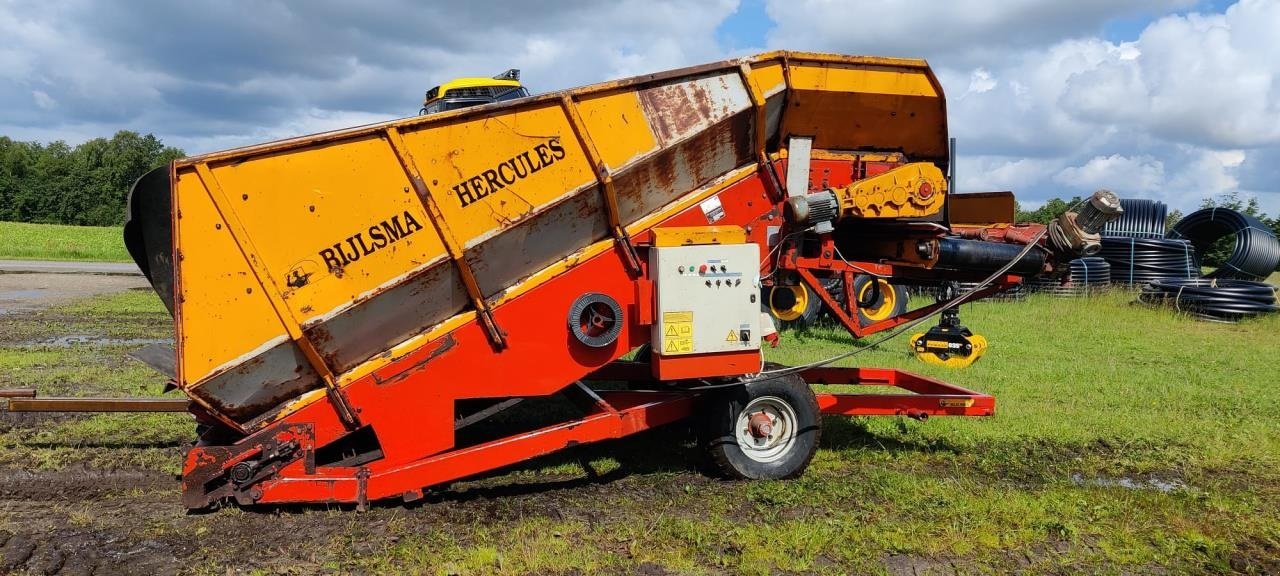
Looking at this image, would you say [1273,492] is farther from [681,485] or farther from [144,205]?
[144,205]

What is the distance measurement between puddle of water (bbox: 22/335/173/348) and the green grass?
2001cm

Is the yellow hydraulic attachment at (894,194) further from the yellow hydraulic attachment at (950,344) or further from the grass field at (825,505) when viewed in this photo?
the grass field at (825,505)

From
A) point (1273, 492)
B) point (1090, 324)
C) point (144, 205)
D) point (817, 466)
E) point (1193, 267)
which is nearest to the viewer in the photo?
point (144, 205)

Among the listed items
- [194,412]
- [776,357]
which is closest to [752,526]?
[194,412]

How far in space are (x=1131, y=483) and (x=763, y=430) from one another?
2.48m

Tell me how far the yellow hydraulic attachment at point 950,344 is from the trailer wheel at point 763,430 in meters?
1.26

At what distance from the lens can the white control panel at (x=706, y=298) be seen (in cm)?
442

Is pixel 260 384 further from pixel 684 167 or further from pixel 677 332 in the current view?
pixel 684 167

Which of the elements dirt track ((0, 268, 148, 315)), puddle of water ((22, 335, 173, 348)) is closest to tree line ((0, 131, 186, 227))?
dirt track ((0, 268, 148, 315))

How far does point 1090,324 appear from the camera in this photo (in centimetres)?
1237

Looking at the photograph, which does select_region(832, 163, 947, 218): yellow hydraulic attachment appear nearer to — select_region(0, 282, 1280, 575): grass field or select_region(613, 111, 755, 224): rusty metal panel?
select_region(613, 111, 755, 224): rusty metal panel

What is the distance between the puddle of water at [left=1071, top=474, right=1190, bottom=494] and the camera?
4.92 metres

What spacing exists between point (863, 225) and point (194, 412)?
434 centimetres

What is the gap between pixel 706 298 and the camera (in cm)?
448
